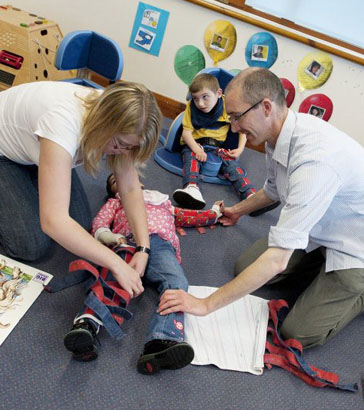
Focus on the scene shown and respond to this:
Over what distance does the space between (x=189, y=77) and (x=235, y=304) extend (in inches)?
74.9

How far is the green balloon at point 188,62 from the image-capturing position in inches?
107

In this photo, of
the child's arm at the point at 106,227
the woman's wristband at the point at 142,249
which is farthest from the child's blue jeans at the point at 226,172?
the woman's wristband at the point at 142,249

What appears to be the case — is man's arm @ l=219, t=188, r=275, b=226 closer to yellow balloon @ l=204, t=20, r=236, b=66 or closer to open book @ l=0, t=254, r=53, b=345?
open book @ l=0, t=254, r=53, b=345

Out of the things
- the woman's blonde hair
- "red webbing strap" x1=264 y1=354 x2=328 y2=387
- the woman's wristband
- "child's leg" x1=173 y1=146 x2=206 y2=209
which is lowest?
"red webbing strap" x1=264 y1=354 x2=328 y2=387

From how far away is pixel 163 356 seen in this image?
1100 mm

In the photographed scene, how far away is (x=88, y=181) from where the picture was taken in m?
1.97

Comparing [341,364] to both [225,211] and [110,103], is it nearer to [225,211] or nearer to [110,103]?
[225,211]

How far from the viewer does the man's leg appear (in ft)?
4.40

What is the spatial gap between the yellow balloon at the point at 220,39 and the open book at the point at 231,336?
189cm

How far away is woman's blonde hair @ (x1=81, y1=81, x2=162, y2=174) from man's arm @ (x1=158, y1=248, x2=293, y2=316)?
487mm

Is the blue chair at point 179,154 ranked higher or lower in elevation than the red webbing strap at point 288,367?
higher

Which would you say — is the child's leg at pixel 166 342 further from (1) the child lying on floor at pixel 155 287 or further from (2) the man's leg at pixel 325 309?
(2) the man's leg at pixel 325 309

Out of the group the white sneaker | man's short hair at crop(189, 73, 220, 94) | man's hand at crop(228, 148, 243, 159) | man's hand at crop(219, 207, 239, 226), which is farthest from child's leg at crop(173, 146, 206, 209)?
man's short hair at crop(189, 73, 220, 94)

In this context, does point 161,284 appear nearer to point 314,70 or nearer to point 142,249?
point 142,249
